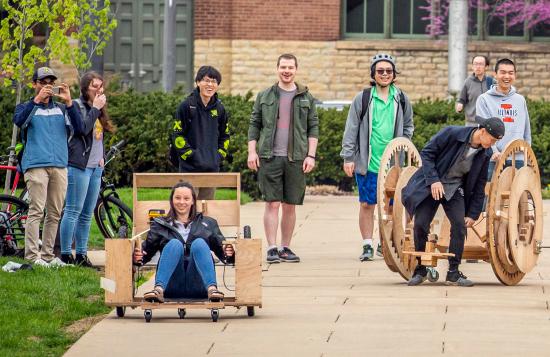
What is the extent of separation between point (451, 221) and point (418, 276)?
1.67 ft

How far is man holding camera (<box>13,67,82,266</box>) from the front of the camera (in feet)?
40.8

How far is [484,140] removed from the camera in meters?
11.4

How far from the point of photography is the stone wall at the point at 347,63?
108ft

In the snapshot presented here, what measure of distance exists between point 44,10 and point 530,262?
19.8 feet

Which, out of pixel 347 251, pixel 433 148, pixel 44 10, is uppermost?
pixel 44 10

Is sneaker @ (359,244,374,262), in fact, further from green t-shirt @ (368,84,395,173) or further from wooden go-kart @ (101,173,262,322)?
wooden go-kart @ (101,173,262,322)

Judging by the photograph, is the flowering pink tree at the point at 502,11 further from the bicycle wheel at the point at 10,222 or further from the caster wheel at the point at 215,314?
the caster wheel at the point at 215,314

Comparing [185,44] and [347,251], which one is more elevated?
[185,44]

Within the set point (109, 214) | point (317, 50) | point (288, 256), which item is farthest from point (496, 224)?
point (317, 50)

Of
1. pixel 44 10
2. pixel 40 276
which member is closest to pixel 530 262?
pixel 40 276

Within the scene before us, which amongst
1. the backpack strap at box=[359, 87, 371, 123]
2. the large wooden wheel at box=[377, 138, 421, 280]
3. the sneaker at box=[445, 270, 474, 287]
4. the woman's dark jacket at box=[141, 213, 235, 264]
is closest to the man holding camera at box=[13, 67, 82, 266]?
the woman's dark jacket at box=[141, 213, 235, 264]

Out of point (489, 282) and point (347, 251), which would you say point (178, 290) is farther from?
point (347, 251)

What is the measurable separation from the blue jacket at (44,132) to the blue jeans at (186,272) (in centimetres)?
273

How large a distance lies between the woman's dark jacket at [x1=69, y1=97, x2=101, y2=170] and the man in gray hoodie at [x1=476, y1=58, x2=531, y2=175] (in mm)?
3522
